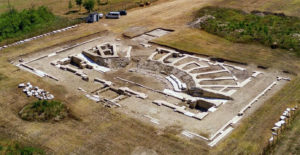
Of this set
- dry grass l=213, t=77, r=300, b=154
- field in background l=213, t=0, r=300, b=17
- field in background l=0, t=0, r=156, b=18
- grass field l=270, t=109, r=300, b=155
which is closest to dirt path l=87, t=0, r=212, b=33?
field in background l=213, t=0, r=300, b=17

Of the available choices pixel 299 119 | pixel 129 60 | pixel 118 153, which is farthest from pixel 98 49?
pixel 299 119

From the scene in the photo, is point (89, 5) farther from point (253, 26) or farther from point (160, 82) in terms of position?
point (253, 26)

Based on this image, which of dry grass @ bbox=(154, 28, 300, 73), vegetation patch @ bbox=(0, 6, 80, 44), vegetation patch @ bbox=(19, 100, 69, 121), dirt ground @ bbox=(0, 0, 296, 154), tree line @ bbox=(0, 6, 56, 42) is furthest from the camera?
tree line @ bbox=(0, 6, 56, 42)

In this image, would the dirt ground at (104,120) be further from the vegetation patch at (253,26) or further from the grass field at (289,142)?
the vegetation patch at (253,26)

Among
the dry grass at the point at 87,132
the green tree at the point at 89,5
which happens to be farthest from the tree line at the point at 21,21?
the dry grass at the point at 87,132

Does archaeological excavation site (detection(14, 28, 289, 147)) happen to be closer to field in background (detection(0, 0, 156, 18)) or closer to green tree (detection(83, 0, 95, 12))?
green tree (detection(83, 0, 95, 12))

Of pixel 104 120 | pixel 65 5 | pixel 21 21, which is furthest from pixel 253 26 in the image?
pixel 65 5
